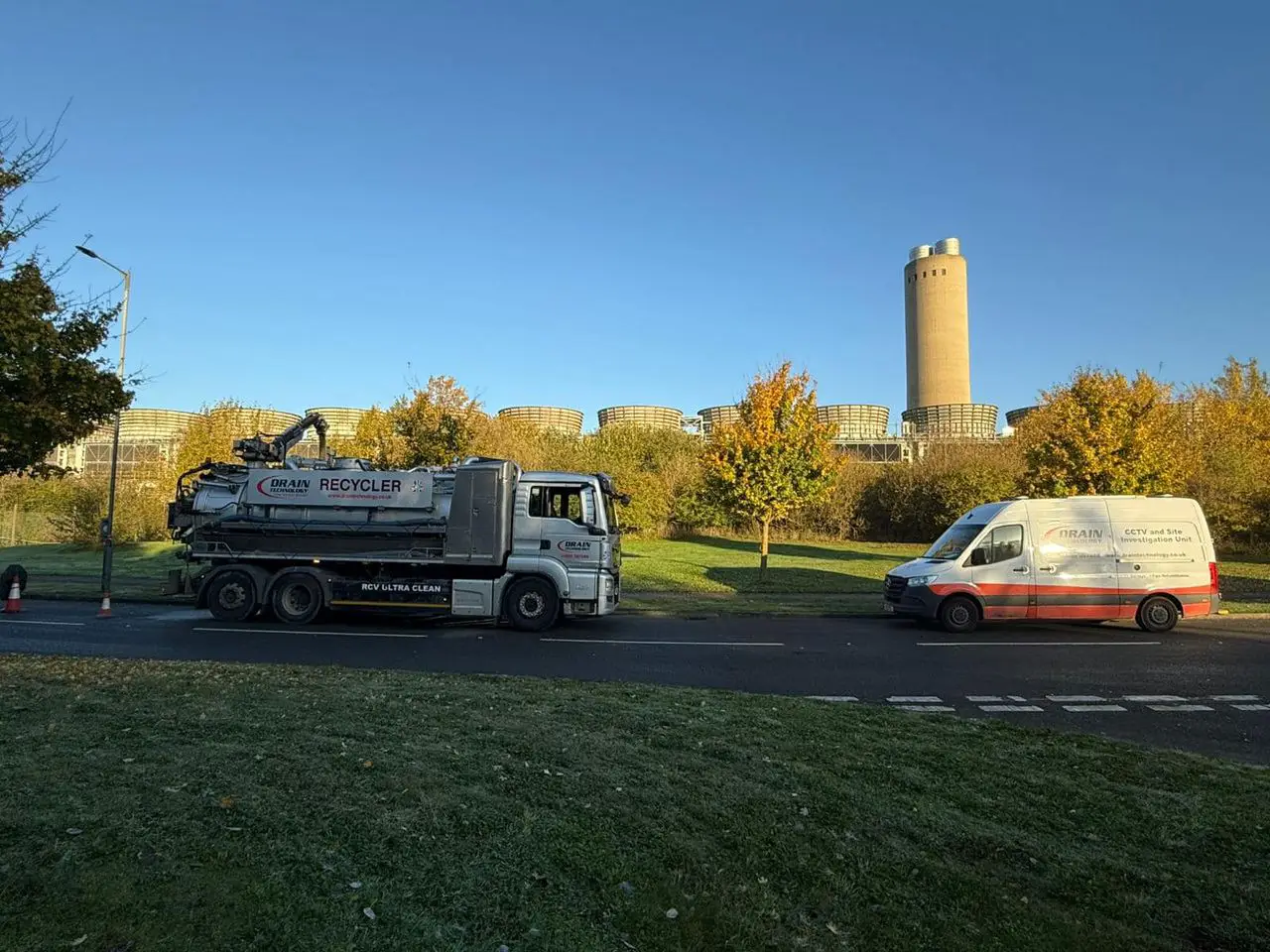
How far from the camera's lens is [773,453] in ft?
74.7

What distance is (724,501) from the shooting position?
2364 centimetres

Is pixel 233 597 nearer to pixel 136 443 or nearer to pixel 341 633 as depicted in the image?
Result: pixel 341 633

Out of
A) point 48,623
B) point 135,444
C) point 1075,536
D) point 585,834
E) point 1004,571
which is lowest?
point 48,623

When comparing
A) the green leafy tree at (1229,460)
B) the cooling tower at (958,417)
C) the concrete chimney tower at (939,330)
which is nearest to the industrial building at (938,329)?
the concrete chimney tower at (939,330)

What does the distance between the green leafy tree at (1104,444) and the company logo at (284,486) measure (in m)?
21.1

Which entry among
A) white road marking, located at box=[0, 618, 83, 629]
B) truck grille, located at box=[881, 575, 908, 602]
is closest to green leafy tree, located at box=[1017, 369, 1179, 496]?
truck grille, located at box=[881, 575, 908, 602]

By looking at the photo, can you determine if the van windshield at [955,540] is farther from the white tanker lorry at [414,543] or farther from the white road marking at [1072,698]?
the white road marking at [1072,698]

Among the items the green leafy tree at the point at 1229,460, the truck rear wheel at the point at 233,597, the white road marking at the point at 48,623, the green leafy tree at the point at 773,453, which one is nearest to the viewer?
the white road marking at the point at 48,623

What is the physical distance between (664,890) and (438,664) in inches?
308

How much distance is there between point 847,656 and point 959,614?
15.1 feet

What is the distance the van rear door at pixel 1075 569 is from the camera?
15336 mm

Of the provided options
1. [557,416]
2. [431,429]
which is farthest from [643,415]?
[431,429]

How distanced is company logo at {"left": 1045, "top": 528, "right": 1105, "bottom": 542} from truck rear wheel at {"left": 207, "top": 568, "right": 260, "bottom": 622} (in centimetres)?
1514

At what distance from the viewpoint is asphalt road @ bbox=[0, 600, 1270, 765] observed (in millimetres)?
8336
